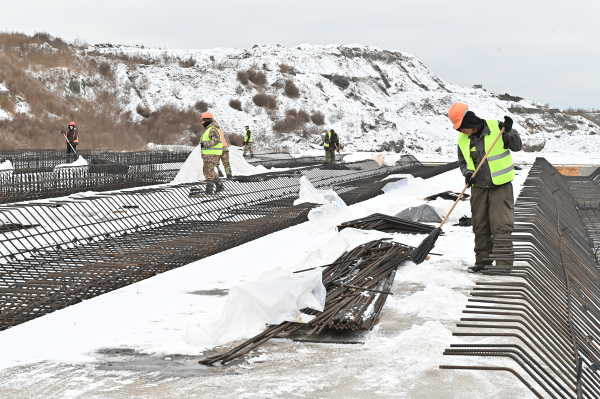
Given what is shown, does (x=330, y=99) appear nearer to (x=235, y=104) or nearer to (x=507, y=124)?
(x=235, y=104)

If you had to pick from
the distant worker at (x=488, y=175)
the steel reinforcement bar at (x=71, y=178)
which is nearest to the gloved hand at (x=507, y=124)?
the distant worker at (x=488, y=175)

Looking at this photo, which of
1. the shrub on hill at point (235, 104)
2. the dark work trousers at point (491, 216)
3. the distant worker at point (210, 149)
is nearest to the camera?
the dark work trousers at point (491, 216)

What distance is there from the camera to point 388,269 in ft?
18.1

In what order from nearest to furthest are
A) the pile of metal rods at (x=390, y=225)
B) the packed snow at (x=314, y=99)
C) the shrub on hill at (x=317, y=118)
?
the pile of metal rods at (x=390, y=225) → the packed snow at (x=314, y=99) → the shrub on hill at (x=317, y=118)

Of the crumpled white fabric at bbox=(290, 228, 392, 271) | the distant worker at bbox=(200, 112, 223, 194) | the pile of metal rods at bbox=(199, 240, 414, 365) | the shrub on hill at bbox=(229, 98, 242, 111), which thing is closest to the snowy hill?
the shrub on hill at bbox=(229, 98, 242, 111)

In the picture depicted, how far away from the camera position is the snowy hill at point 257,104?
1555 inches

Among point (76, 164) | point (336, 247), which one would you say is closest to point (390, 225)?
A: point (336, 247)

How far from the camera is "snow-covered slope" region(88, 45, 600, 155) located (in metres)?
41.3

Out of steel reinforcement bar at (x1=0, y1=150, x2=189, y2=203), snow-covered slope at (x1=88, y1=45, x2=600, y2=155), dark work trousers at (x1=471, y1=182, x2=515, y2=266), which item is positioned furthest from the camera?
snow-covered slope at (x1=88, y1=45, x2=600, y2=155)

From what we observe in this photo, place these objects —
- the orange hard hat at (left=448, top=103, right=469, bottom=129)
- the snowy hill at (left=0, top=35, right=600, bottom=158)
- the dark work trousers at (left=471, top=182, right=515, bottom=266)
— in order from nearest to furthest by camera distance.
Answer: the orange hard hat at (left=448, top=103, right=469, bottom=129) → the dark work trousers at (left=471, top=182, right=515, bottom=266) → the snowy hill at (left=0, top=35, right=600, bottom=158)

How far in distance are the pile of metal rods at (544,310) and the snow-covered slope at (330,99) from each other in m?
31.1

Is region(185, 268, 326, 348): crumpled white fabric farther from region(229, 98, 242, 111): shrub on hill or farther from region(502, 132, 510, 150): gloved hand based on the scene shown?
→ region(229, 98, 242, 111): shrub on hill

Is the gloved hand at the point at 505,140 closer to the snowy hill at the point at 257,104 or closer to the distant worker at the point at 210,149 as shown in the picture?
the distant worker at the point at 210,149

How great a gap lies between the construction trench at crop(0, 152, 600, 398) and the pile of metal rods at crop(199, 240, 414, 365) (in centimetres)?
2
